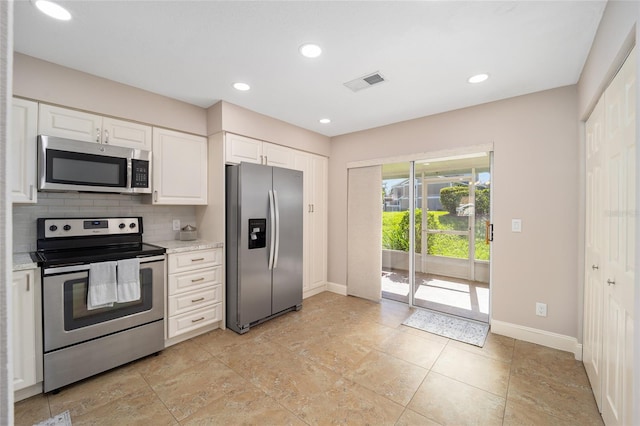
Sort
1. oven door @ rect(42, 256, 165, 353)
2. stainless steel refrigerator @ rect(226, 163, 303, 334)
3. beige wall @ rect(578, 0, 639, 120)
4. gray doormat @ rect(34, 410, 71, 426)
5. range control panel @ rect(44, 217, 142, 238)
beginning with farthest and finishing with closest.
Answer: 1. stainless steel refrigerator @ rect(226, 163, 303, 334)
2. range control panel @ rect(44, 217, 142, 238)
3. oven door @ rect(42, 256, 165, 353)
4. gray doormat @ rect(34, 410, 71, 426)
5. beige wall @ rect(578, 0, 639, 120)

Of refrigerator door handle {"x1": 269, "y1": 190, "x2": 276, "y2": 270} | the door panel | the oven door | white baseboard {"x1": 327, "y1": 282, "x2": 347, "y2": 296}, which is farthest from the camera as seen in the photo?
white baseboard {"x1": 327, "y1": 282, "x2": 347, "y2": 296}

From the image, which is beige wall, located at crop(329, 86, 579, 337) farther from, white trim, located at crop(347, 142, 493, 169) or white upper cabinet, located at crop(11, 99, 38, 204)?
white upper cabinet, located at crop(11, 99, 38, 204)

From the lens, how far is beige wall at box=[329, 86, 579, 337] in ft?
8.56

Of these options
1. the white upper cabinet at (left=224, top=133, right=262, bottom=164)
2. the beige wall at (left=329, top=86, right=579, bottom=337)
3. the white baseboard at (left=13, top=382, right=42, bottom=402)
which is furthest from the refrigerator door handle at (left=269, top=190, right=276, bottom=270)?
the beige wall at (left=329, top=86, right=579, bottom=337)

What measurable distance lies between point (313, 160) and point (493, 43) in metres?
2.66

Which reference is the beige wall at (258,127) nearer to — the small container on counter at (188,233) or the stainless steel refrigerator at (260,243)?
the stainless steel refrigerator at (260,243)

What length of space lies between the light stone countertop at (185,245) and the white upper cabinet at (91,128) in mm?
1006

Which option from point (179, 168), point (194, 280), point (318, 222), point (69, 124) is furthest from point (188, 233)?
point (318, 222)

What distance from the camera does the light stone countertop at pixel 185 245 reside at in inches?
107

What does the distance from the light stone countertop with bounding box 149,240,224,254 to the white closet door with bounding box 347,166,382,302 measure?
1.99 metres

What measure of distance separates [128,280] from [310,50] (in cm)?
236

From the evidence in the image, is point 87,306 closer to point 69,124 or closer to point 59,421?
point 59,421

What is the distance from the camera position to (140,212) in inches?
118

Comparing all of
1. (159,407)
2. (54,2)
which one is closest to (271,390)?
(159,407)
